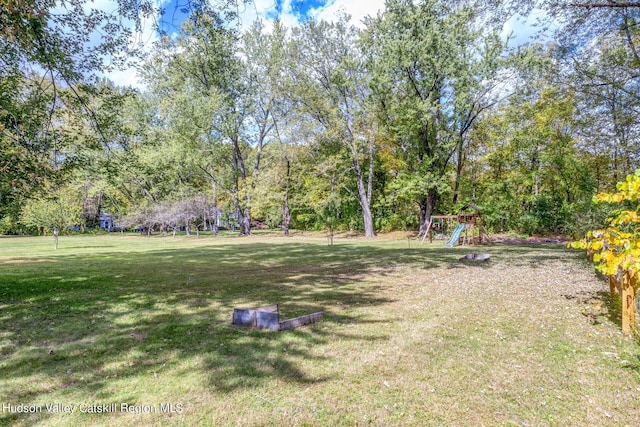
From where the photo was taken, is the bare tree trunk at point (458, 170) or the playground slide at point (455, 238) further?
the bare tree trunk at point (458, 170)

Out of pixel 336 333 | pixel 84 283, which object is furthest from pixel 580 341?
pixel 84 283

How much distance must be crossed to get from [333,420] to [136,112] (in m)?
38.1

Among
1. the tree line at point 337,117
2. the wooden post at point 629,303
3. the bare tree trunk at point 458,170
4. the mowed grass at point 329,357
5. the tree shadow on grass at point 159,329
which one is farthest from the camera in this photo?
the bare tree trunk at point 458,170

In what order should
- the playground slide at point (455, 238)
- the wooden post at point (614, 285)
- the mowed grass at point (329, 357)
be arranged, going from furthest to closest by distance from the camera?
the playground slide at point (455, 238)
the wooden post at point (614, 285)
the mowed grass at point (329, 357)

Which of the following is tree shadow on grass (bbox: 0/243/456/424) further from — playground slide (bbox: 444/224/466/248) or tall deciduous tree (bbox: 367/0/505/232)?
tall deciduous tree (bbox: 367/0/505/232)

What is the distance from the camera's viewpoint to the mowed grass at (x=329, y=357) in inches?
116

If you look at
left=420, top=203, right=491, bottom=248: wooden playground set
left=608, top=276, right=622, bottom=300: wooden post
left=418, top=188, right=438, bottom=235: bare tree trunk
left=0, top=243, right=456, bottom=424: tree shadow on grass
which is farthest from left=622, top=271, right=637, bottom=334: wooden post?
left=418, top=188, right=438, bottom=235: bare tree trunk

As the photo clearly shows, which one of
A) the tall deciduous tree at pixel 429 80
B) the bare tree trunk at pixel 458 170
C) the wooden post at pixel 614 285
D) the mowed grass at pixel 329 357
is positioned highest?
the tall deciduous tree at pixel 429 80

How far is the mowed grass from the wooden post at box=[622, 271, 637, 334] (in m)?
0.19

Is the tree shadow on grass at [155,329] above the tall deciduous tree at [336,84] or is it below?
below

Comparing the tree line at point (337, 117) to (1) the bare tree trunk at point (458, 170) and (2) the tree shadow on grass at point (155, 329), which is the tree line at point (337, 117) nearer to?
(1) the bare tree trunk at point (458, 170)

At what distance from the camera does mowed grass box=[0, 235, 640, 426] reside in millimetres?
2939

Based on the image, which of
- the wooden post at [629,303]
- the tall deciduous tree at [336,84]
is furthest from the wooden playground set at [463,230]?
the wooden post at [629,303]

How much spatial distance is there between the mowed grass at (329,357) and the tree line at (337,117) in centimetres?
379
